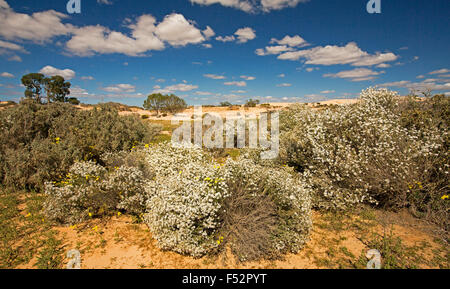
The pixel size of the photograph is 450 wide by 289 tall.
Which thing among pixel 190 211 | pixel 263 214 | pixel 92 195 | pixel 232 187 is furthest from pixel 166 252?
pixel 92 195

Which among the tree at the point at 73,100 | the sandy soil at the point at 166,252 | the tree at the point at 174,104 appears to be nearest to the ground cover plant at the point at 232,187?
the sandy soil at the point at 166,252

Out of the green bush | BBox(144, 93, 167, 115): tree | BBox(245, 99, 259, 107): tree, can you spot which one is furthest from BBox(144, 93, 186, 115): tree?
the green bush

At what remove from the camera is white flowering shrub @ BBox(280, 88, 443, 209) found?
5160 millimetres

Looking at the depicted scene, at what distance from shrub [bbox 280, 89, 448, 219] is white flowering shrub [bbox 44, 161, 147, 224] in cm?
492

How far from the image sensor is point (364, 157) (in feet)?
17.9

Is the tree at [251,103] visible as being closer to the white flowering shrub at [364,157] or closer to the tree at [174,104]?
the tree at [174,104]

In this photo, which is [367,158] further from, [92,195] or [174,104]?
[174,104]

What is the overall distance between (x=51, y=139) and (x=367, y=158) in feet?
34.9

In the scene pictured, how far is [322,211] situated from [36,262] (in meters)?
6.64

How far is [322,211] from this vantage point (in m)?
5.80

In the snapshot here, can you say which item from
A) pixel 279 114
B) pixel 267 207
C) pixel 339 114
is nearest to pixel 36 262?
pixel 267 207

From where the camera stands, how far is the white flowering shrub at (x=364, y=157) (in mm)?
5160

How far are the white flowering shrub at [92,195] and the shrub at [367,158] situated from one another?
16.1 feet

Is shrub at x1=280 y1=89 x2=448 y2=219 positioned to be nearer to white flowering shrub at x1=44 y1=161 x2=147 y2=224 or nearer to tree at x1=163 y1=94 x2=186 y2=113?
white flowering shrub at x1=44 y1=161 x2=147 y2=224
